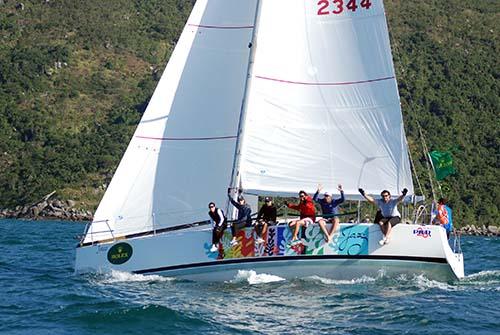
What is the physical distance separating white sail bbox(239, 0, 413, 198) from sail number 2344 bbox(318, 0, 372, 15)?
0.06 ft

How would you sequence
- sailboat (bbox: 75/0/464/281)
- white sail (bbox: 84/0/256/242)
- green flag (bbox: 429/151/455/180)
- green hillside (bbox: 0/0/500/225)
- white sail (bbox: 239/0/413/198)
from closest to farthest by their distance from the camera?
sailboat (bbox: 75/0/464/281), white sail (bbox: 239/0/413/198), white sail (bbox: 84/0/256/242), green flag (bbox: 429/151/455/180), green hillside (bbox: 0/0/500/225)

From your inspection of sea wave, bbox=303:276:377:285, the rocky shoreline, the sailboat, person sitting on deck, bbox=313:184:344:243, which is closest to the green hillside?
the rocky shoreline

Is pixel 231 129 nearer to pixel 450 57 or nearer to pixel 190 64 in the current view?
pixel 190 64

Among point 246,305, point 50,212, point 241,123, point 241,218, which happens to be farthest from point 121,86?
point 246,305

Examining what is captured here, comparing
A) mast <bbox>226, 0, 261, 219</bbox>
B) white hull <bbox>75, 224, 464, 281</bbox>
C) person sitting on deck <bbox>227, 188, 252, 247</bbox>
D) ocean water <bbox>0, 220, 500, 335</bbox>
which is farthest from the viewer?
mast <bbox>226, 0, 261, 219</bbox>

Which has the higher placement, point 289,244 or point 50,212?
point 50,212

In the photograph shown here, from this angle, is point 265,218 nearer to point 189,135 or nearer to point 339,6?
point 189,135

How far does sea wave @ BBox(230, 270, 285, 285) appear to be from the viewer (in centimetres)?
1856

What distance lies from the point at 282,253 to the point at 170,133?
3.44 metres

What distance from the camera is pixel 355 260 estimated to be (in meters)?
18.4

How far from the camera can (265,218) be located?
1880cm

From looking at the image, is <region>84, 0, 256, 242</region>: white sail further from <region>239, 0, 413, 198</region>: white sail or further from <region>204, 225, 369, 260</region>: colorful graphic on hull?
<region>204, 225, 369, 260</region>: colorful graphic on hull

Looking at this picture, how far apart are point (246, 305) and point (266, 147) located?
3954 mm

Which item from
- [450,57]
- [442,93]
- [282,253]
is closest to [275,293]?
[282,253]
